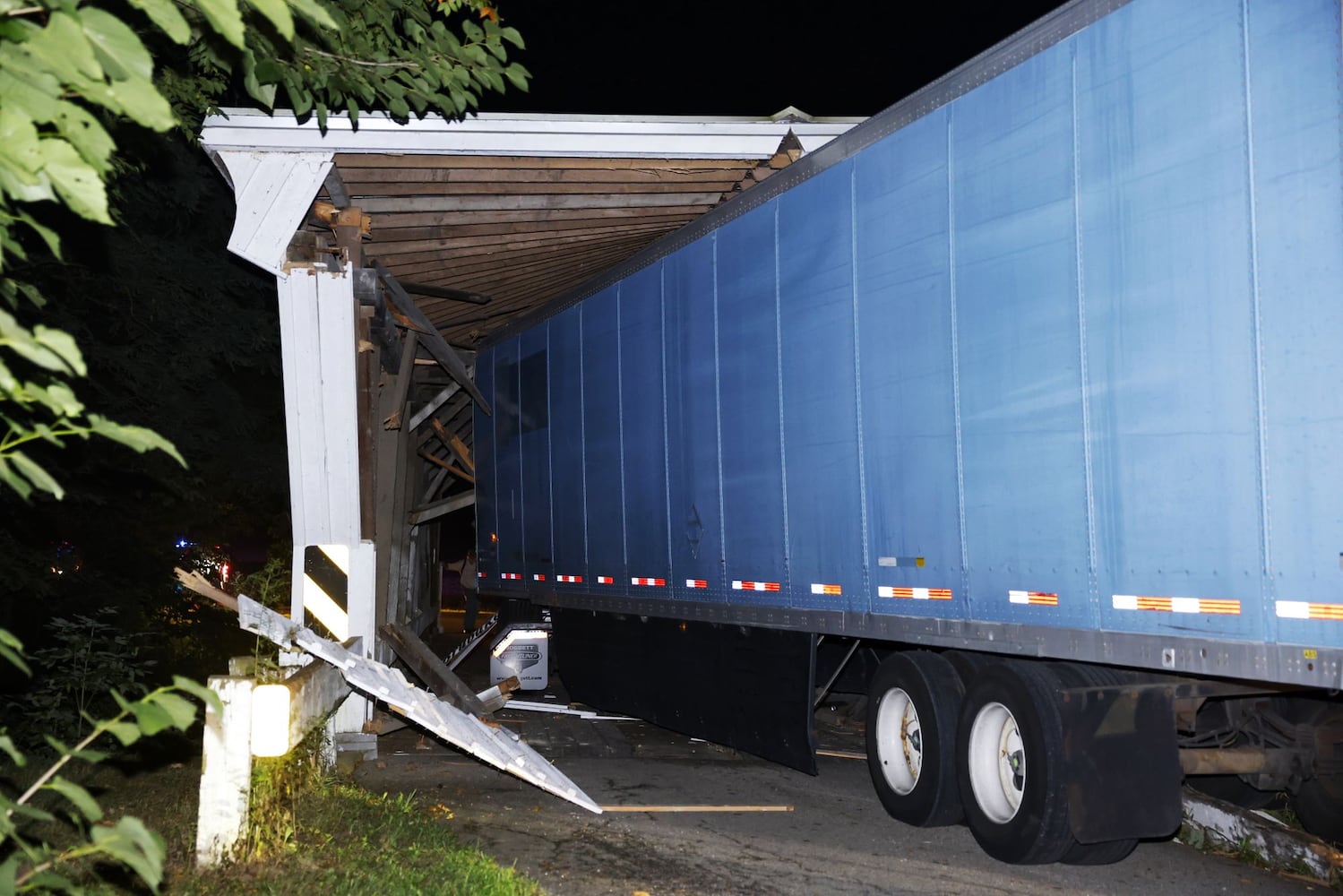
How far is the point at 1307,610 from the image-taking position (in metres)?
5.02

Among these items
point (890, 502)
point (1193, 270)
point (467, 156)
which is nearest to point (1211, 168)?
point (1193, 270)

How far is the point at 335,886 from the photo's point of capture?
19.3 feet

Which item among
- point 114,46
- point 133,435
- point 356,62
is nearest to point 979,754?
point 356,62

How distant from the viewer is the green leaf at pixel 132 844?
8.07ft

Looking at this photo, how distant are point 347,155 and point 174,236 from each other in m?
9.30

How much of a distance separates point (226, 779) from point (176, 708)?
3652 mm

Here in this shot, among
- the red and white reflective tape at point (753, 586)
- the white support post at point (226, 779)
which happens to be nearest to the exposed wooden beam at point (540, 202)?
the red and white reflective tape at point (753, 586)

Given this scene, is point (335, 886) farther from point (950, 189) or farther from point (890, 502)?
point (950, 189)

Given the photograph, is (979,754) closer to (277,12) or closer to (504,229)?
(277,12)

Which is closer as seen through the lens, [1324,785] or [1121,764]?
[1121,764]

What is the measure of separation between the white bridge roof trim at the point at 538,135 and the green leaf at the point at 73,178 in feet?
27.9

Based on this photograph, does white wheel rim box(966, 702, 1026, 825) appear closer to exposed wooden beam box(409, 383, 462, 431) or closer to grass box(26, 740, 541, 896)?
grass box(26, 740, 541, 896)

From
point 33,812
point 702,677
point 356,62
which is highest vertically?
point 356,62

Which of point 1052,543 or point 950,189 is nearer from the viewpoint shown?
point 1052,543
